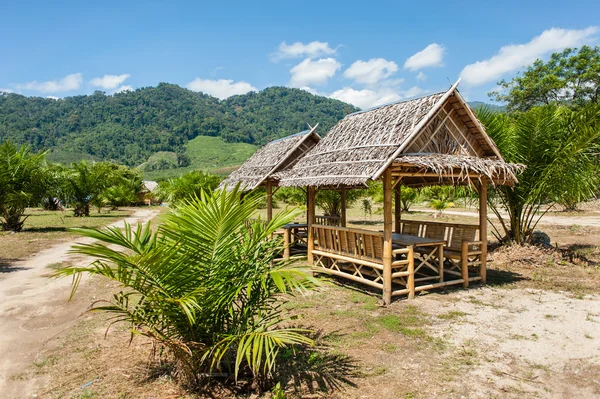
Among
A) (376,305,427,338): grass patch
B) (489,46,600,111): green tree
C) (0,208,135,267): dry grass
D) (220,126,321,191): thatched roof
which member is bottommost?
(376,305,427,338): grass patch

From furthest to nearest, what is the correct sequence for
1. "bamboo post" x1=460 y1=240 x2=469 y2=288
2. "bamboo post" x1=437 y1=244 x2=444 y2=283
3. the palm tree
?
the palm tree → "bamboo post" x1=460 y1=240 x2=469 y2=288 → "bamboo post" x1=437 y1=244 x2=444 y2=283

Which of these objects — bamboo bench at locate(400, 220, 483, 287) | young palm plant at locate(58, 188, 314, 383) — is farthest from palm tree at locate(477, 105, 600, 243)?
young palm plant at locate(58, 188, 314, 383)

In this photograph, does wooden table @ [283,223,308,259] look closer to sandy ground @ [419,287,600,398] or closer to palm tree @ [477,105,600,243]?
sandy ground @ [419,287,600,398]

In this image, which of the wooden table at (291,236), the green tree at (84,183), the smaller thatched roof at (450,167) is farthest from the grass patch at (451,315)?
the green tree at (84,183)

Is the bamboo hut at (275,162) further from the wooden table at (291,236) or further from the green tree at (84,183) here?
the green tree at (84,183)

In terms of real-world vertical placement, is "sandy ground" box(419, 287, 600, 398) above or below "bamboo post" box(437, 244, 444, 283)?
below

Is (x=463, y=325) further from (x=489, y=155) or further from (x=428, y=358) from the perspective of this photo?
(x=489, y=155)

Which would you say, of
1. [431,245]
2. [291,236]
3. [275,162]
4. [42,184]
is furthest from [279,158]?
[42,184]

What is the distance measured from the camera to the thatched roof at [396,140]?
679 cm

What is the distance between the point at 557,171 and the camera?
9.28 metres

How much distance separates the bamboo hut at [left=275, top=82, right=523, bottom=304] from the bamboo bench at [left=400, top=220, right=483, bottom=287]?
0.02 m

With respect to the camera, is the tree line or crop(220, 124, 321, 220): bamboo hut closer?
crop(220, 124, 321, 220): bamboo hut

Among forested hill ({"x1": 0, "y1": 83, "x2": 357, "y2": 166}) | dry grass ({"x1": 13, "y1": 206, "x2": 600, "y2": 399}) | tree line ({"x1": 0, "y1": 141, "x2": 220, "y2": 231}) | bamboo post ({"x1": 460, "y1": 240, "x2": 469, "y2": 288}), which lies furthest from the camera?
forested hill ({"x1": 0, "y1": 83, "x2": 357, "y2": 166})

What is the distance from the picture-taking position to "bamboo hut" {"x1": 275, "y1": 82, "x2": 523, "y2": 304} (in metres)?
6.79
